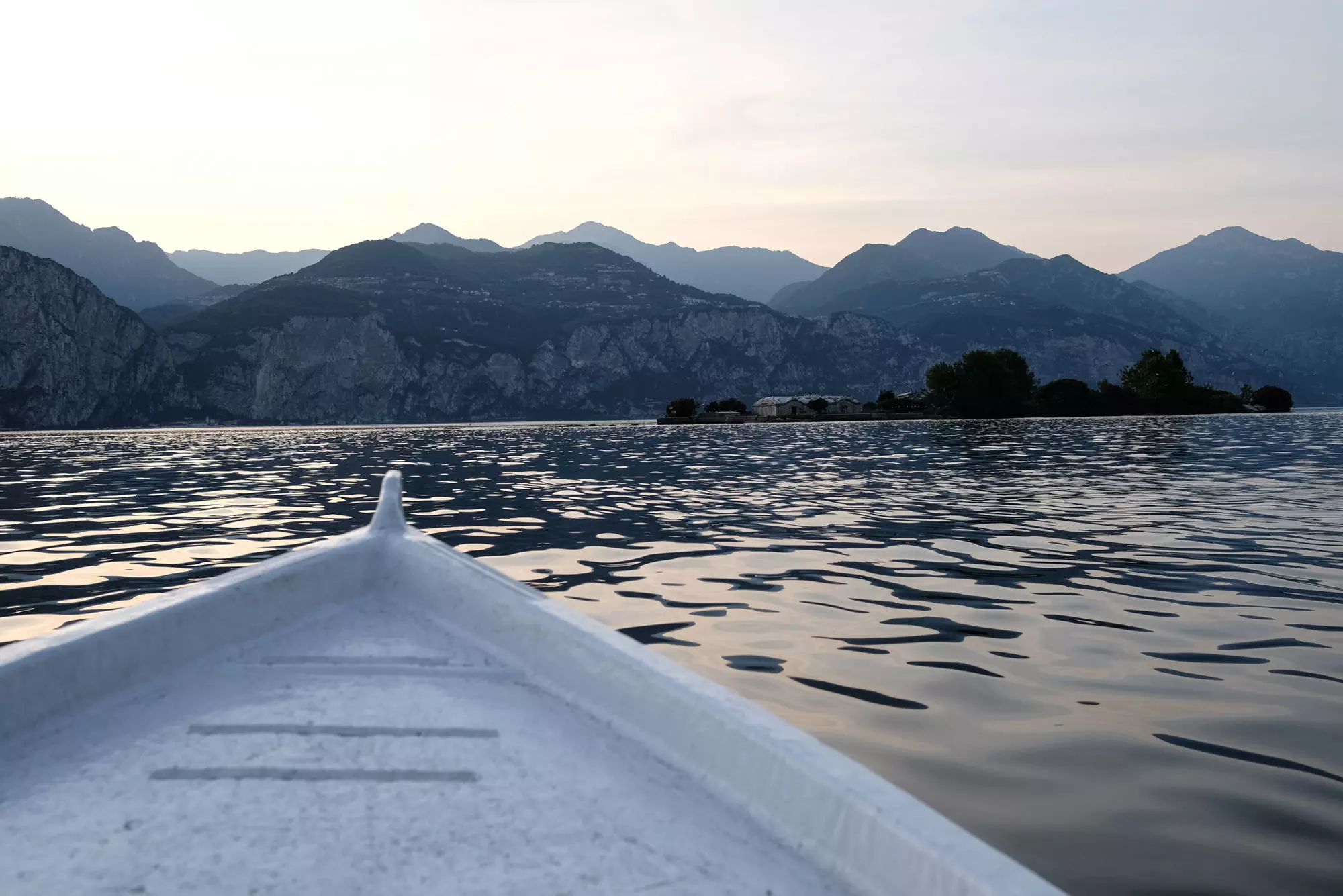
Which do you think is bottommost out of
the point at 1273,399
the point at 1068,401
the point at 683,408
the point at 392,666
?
the point at 392,666

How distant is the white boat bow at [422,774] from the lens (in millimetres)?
2521

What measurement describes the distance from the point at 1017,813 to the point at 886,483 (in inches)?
839

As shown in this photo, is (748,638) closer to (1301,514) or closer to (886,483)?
(1301,514)

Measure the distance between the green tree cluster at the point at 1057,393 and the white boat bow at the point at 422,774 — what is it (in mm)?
146553

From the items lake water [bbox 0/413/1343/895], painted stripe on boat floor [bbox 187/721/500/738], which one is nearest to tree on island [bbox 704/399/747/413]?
lake water [bbox 0/413/1343/895]

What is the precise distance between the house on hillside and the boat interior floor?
155003mm

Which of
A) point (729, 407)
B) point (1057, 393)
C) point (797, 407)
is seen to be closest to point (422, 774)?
point (797, 407)

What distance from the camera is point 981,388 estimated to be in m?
142

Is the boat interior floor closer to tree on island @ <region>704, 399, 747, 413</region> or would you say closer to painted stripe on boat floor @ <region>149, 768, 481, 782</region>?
painted stripe on boat floor @ <region>149, 768, 481, 782</region>

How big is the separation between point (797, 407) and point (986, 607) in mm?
152730

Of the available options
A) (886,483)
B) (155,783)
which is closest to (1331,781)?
(155,783)

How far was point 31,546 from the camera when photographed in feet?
45.8

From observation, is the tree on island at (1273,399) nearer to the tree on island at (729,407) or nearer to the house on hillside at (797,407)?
the house on hillside at (797,407)

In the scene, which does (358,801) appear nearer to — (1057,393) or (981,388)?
(981,388)
